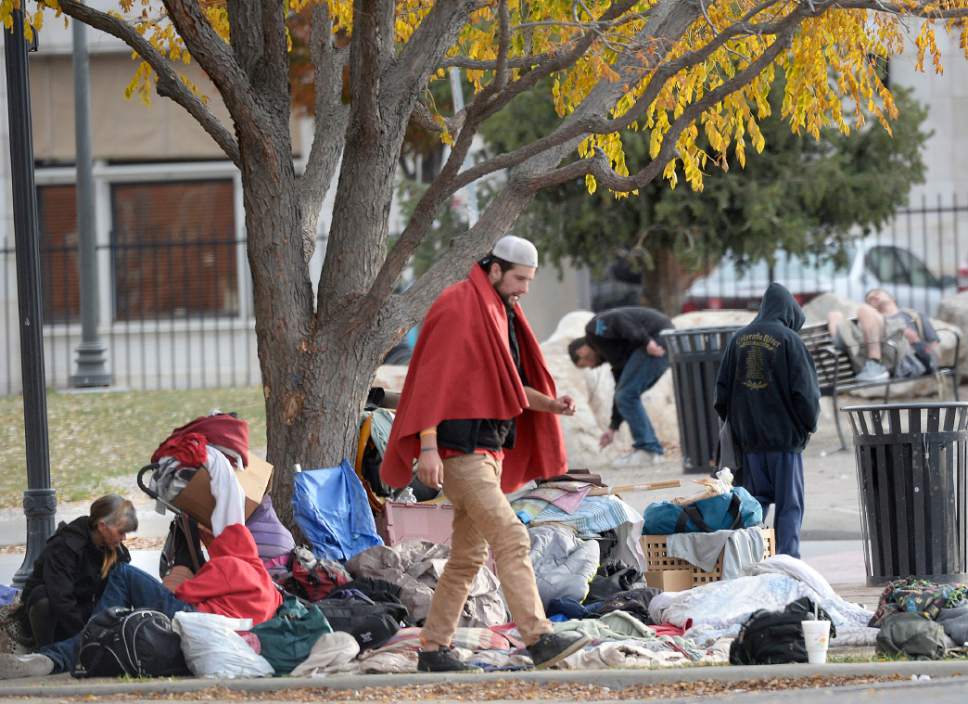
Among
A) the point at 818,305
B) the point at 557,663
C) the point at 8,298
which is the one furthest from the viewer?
the point at 8,298

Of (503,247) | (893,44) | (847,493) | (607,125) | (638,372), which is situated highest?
(893,44)

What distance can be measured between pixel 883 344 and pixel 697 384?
2515 mm

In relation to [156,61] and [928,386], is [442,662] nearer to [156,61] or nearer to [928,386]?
[156,61]

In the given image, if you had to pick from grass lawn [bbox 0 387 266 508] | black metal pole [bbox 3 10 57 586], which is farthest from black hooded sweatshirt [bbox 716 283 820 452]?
grass lawn [bbox 0 387 266 508]

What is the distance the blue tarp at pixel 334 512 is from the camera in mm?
7957

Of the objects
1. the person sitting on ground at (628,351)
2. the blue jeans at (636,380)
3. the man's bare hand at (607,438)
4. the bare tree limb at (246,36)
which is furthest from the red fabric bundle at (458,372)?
the man's bare hand at (607,438)

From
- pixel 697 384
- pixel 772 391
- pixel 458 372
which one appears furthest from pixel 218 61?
pixel 697 384

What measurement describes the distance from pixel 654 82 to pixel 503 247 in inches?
60.2

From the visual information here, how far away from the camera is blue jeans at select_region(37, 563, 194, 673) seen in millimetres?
7055

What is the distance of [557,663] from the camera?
643 cm

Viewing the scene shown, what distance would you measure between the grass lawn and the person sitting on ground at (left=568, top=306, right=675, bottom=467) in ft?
10.5

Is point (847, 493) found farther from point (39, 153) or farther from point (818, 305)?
point (39, 153)

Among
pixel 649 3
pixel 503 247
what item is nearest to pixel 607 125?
pixel 503 247

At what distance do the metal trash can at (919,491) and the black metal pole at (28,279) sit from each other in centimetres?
436
